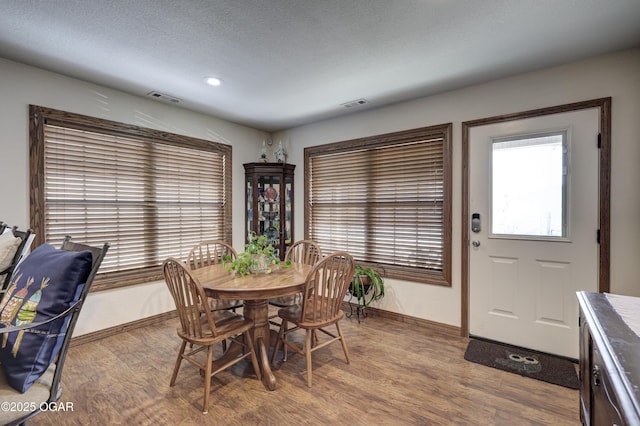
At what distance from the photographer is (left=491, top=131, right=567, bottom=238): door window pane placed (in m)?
2.61

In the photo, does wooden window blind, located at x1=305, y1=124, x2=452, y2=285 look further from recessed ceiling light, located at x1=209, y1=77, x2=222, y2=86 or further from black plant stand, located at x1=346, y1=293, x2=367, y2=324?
recessed ceiling light, located at x1=209, y1=77, x2=222, y2=86

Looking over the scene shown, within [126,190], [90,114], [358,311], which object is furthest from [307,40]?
[358,311]

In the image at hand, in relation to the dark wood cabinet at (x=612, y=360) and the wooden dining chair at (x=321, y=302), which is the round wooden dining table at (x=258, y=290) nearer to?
the wooden dining chair at (x=321, y=302)

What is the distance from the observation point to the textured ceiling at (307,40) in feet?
6.08

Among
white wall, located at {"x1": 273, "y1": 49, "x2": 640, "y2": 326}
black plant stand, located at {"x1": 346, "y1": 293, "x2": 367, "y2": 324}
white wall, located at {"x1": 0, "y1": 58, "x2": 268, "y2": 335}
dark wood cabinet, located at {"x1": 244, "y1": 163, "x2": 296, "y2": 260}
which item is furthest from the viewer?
dark wood cabinet, located at {"x1": 244, "y1": 163, "x2": 296, "y2": 260}

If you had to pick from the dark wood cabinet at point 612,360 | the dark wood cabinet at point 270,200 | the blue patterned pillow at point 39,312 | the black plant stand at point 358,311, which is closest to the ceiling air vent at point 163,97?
the dark wood cabinet at point 270,200

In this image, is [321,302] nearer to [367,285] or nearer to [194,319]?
[194,319]

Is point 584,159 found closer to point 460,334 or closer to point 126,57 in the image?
point 460,334

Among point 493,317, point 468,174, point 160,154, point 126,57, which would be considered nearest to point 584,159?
point 468,174

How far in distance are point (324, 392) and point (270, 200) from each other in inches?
110

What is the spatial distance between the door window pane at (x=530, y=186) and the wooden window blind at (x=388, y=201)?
454 mm

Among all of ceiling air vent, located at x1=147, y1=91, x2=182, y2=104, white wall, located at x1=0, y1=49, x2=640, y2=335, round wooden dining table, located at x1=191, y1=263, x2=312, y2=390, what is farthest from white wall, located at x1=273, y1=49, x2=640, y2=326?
ceiling air vent, located at x1=147, y1=91, x2=182, y2=104

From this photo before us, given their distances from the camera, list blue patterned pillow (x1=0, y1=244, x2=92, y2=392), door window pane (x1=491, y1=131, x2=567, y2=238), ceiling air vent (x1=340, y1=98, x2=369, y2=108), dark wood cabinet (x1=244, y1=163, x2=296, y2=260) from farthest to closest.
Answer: dark wood cabinet (x1=244, y1=163, x2=296, y2=260) < ceiling air vent (x1=340, y1=98, x2=369, y2=108) < door window pane (x1=491, y1=131, x2=567, y2=238) < blue patterned pillow (x1=0, y1=244, x2=92, y2=392)

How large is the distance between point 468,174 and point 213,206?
10.1 feet
